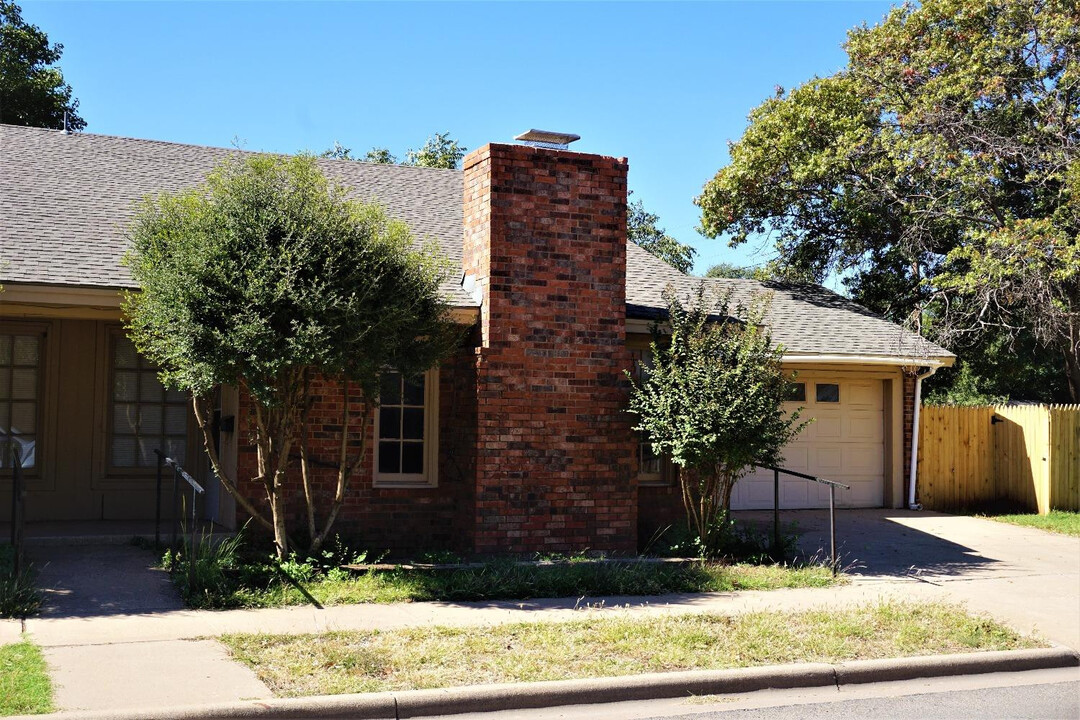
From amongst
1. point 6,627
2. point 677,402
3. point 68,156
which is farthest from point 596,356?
point 68,156

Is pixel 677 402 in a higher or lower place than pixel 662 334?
lower

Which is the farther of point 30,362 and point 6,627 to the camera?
point 30,362

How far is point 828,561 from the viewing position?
10781mm

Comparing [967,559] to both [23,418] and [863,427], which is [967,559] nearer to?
[863,427]

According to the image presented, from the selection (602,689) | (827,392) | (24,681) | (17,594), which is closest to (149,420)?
(17,594)

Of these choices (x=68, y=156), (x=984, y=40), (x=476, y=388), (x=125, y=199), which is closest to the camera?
(x=476, y=388)

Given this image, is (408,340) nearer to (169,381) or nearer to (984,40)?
(169,381)

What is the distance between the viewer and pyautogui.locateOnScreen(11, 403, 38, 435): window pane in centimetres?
1142

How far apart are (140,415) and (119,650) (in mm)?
5587

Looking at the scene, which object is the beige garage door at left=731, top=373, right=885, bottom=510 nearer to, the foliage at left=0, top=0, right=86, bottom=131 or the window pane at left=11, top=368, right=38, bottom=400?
the window pane at left=11, top=368, right=38, bottom=400

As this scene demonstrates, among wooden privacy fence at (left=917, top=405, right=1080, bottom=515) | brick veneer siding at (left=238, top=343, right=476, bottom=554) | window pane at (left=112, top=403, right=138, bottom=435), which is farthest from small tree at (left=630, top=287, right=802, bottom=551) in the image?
wooden privacy fence at (left=917, top=405, right=1080, bottom=515)

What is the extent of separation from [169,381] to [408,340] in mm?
2111

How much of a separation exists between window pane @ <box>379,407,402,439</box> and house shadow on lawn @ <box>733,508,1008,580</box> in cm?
431

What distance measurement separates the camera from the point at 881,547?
12.5 metres
